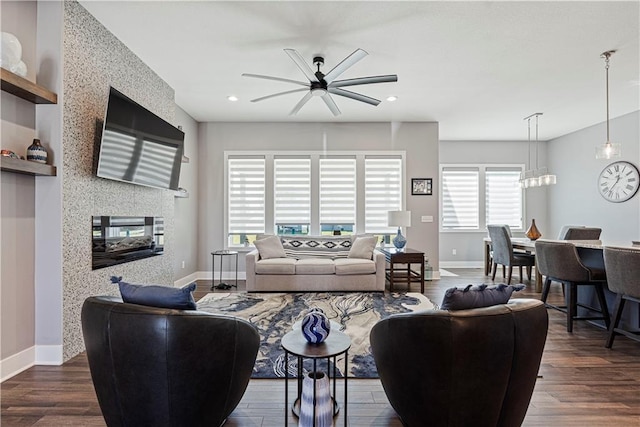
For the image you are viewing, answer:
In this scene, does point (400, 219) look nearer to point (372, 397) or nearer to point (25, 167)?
point (372, 397)

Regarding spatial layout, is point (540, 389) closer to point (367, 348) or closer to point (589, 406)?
point (589, 406)

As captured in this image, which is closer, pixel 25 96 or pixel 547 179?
pixel 25 96

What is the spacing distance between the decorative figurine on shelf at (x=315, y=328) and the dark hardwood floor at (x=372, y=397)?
0.55m

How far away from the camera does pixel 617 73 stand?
385cm

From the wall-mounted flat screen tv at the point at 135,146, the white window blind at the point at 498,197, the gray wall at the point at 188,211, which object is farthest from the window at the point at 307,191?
the white window blind at the point at 498,197

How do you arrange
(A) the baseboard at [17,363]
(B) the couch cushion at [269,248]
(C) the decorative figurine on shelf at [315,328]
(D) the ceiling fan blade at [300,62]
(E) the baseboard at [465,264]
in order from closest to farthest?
(C) the decorative figurine on shelf at [315,328], (A) the baseboard at [17,363], (D) the ceiling fan blade at [300,62], (B) the couch cushion at [269,248], (E) the baseboard at [465,264]

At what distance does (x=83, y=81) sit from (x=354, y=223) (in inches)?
174

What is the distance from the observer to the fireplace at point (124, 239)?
9.52 ft

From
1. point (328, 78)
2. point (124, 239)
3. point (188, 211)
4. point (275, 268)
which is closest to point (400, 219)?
point (275, 268)

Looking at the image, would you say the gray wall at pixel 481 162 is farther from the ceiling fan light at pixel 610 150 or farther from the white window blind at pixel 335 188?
the ceiling fan light at pixel 610 150

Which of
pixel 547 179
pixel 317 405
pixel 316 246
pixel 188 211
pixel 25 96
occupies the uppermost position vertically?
pixel 25 96

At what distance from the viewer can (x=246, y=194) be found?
595 cm

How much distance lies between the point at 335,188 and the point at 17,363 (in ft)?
15.4

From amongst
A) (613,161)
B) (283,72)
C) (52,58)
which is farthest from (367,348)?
(613,161)
